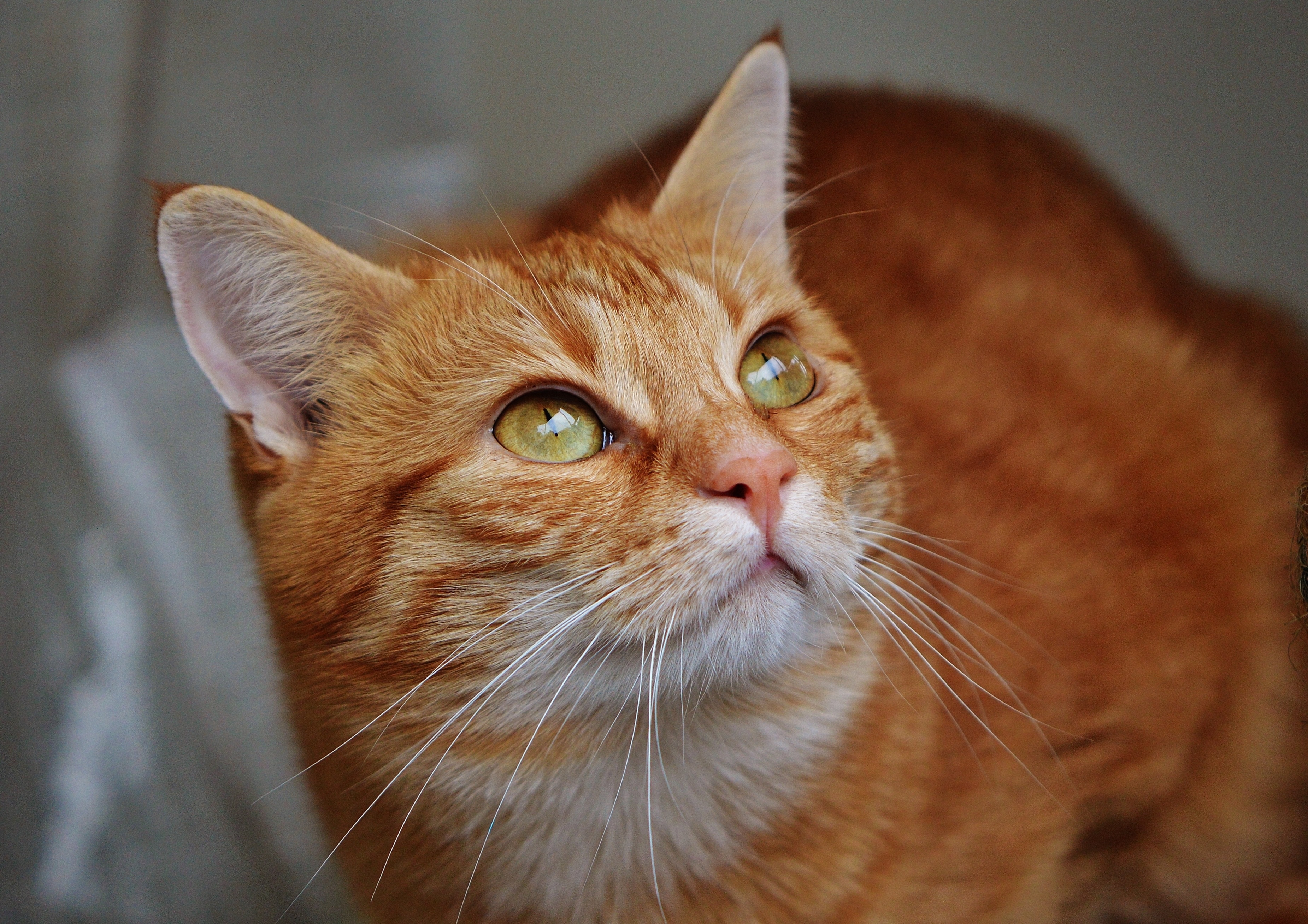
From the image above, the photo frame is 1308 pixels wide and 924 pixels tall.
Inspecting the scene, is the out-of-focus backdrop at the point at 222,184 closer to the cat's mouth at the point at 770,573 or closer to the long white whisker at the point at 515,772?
the long white whisker at the point at 515,772

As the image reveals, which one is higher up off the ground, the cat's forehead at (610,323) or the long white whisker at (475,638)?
the cat's forehead at (610,323)

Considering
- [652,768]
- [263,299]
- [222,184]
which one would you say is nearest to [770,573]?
[652,768]

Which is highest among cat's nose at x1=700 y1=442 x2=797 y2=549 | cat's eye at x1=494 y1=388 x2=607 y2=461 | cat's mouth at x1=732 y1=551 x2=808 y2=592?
cat's eye at x1=494 y1=388 x2=607 y2=461

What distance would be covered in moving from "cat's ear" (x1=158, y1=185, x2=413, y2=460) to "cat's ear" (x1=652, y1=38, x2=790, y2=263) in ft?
1.28

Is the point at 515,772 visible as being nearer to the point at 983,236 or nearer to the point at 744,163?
the point at 744,163

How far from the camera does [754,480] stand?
90 cm

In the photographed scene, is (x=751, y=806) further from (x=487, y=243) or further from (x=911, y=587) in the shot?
(x=487, y=243)

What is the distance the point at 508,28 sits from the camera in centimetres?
226

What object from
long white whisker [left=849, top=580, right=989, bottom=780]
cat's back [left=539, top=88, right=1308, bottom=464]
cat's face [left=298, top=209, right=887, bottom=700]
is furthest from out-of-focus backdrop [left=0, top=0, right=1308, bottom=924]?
long white whisker [left=849, top=580, right=989, bottom=780]

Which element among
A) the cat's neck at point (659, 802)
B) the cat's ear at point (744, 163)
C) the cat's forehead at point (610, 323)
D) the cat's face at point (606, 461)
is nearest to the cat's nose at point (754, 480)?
the cat's face at point (606, 461)

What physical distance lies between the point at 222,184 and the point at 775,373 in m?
1.30

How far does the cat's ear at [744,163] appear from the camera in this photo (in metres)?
1.20

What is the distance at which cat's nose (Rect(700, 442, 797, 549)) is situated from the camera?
0.90m

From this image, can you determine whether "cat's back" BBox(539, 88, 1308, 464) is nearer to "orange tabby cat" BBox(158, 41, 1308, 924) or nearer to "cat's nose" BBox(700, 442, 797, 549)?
"orange tabby cat" BBox(158, 41, 1308, 924)
